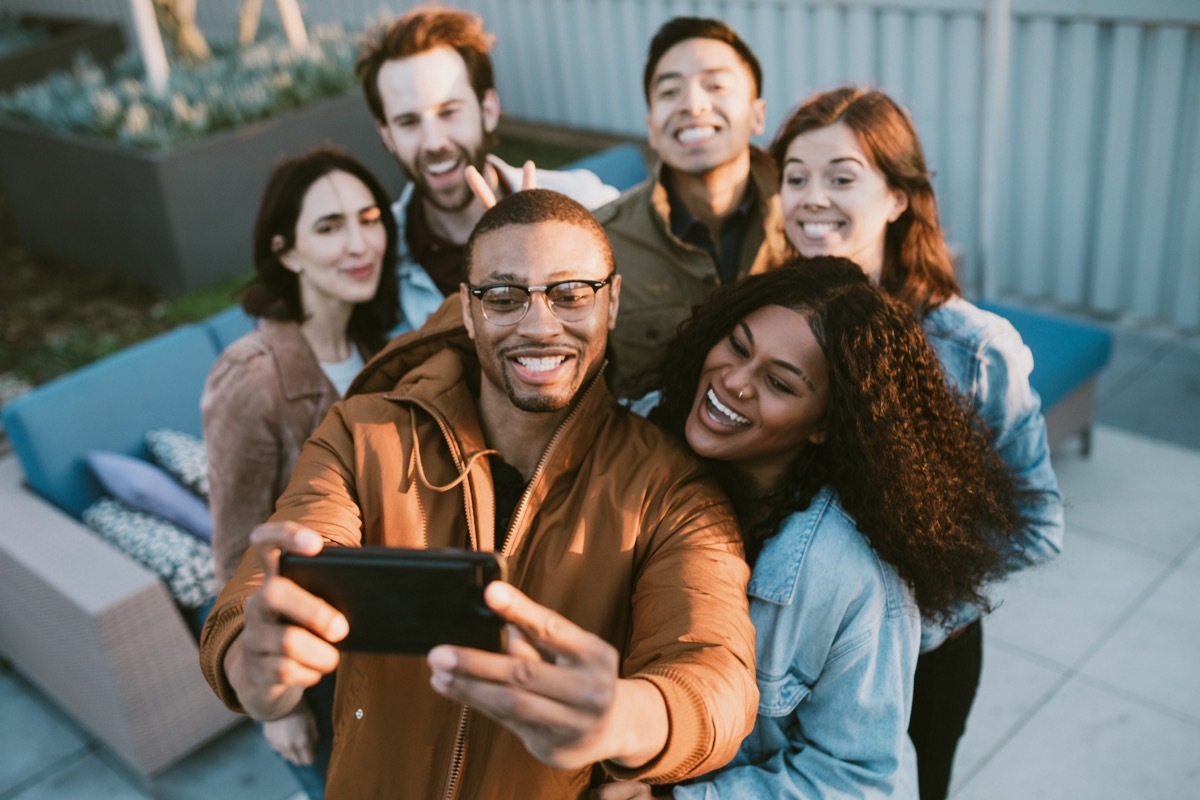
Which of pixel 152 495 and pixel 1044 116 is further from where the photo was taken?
pixel 1044 116

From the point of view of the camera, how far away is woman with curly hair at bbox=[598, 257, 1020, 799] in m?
1.89

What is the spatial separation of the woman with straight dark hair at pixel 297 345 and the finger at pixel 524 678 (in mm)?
1512

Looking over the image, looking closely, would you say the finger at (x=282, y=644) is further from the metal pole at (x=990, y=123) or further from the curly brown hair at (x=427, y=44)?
the metal pole at (x=990, y=123)

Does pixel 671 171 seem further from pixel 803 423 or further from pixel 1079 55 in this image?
pixel 1079 55

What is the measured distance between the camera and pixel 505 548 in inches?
73.7

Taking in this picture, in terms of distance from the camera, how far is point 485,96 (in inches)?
134

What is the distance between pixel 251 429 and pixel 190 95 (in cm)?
558

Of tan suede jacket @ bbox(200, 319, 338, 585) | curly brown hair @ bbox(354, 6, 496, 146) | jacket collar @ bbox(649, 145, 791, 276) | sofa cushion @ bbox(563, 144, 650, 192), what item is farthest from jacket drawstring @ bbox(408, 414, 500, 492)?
sofa cushion @ bbox(563, 144, 650, 192)

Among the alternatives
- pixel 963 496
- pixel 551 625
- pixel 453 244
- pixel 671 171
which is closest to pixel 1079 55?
pixel 671 171

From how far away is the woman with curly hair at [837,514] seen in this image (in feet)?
6.19

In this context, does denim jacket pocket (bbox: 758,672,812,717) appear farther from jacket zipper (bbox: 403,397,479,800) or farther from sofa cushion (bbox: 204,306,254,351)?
sofa cushion (bbox: 204,306,254,351)

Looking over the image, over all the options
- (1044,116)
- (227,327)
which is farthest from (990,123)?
(227,327)

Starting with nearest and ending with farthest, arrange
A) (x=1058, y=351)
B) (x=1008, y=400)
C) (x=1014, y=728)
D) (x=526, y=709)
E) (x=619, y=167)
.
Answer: (x=526, y=709)
(x=1008, y=400)
(x=1014, y=728)
(x=1058, y=351)
(x=619, y=167)

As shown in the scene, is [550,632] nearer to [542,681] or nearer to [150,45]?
[542,681]
